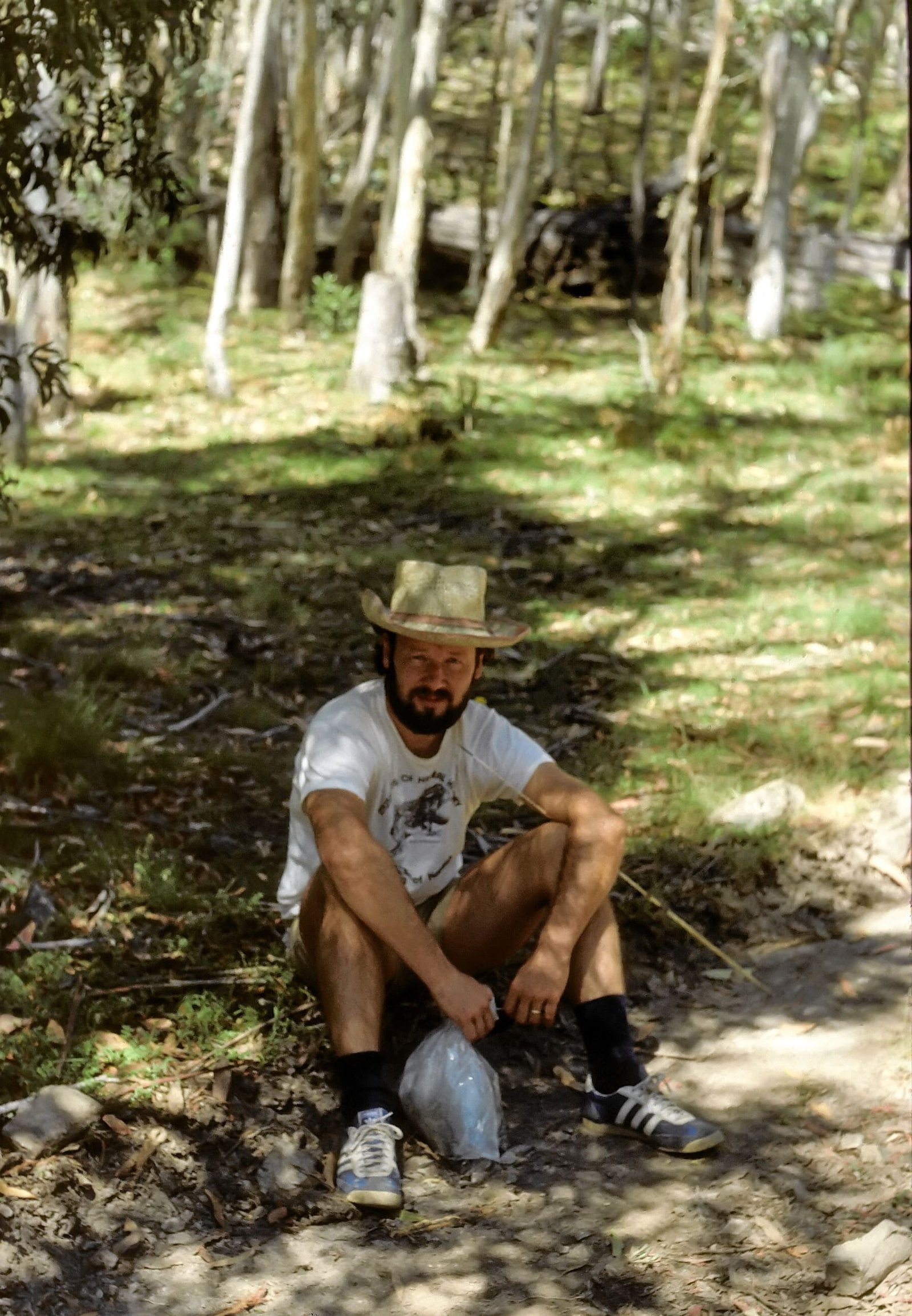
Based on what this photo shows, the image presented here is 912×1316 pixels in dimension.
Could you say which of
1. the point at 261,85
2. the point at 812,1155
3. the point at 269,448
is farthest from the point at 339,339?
the point at 812,1155

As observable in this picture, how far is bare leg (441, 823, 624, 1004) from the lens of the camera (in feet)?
14.1

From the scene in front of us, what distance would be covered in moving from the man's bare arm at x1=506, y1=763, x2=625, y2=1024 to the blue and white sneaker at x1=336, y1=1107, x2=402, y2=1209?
503mm

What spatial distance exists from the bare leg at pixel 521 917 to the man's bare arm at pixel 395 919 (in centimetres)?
44

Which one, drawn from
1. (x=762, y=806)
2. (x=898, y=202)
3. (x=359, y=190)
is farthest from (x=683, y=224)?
(x=898, y=202)

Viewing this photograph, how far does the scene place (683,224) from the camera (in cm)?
1506

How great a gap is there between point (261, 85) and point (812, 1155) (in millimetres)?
14734

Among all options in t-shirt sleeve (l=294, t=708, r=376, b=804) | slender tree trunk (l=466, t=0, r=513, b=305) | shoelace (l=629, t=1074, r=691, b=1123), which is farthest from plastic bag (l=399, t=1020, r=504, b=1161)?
slender tree trunk (l=466, t=0, r=513, b=305)

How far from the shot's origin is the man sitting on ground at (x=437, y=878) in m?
3.97

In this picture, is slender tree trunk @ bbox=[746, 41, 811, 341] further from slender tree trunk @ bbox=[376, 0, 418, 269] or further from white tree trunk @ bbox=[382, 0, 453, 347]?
slender tree trunk @ bbox=[376, 0, 418, 269]

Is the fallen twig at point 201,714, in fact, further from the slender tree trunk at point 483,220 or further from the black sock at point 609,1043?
the slender tree trunk at point 483,220

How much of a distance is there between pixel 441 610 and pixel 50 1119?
176cm

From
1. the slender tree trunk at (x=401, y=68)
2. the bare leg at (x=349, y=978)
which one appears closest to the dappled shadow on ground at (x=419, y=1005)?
the bare leg at (x=349, y=978)

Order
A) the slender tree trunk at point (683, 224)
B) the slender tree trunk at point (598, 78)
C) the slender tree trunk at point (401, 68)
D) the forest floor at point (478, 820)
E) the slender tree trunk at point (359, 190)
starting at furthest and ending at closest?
the slender tree trunk at point (598, 78), the slender tree trunk at point (359, 190), the slender tree trunk at point (401, 68), the slender tree trunk at point (683, 224), the forest floor at point (478, 820)

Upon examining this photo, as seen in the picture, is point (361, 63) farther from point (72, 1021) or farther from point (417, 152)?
point (72, 1021)
